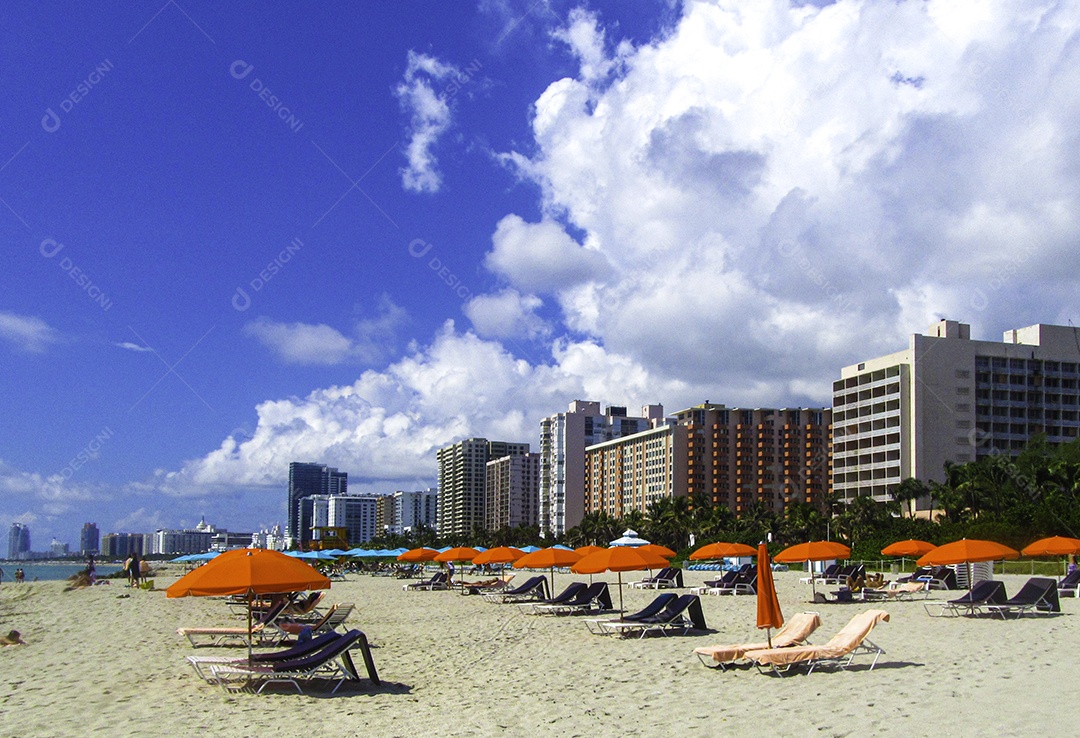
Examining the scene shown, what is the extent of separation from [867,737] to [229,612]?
22213 mm

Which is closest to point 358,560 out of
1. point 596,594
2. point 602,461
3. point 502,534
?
point 596,594

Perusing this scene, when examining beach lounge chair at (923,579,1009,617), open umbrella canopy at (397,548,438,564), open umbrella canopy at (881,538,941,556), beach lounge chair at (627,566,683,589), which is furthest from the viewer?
open umbrella canopy at (397,548,438,564)

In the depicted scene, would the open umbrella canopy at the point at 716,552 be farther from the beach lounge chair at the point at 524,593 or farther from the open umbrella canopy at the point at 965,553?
the open umbrella canopy at the point at 965,553

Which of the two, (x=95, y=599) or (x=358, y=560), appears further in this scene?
(x=358, y=560)

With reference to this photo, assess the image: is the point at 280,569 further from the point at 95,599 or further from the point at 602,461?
the point at 602,461

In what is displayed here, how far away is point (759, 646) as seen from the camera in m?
12.4

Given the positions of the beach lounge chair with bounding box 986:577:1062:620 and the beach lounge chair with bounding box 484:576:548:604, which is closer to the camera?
the beach lounge chair with bounding box 986:577:1062:620

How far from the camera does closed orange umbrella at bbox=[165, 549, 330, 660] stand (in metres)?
11.0

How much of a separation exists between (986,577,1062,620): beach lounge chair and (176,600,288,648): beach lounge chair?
Answer: 14154 mm

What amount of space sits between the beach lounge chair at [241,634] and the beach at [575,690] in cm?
42

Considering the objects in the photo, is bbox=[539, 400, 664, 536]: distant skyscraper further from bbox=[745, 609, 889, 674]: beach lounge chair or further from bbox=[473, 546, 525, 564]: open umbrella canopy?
bbox=[745, 609, 889, 674]: beach lounge chair

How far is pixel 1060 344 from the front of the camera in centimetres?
8975

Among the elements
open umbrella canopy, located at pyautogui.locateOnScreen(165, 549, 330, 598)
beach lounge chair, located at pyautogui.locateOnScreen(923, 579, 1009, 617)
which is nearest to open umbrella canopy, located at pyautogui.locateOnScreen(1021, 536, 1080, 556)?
beach lounge chair, located at pyautogui.locateOnScreen(923, 579, 1009, 617)

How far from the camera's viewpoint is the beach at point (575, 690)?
900cm
